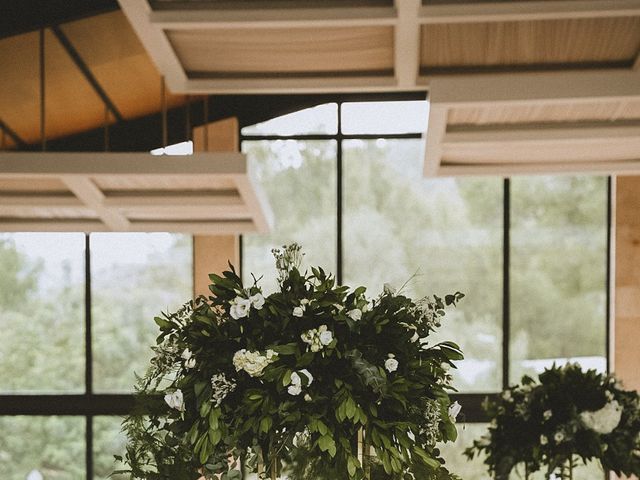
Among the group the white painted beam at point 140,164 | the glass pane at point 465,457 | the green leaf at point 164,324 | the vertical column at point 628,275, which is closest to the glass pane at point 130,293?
the glass pane at point 465,457

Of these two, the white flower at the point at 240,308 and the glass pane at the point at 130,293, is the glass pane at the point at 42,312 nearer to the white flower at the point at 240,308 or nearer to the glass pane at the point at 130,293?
the glass pane at the point at 130,293

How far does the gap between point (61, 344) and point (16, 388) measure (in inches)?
22.5

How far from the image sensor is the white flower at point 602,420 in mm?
3785

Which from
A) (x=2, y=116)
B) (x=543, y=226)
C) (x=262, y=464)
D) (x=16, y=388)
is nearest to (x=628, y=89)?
(x=262, y=464)

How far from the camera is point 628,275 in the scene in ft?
24.5

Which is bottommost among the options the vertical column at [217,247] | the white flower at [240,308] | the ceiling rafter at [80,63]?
the white flower at [240,308]

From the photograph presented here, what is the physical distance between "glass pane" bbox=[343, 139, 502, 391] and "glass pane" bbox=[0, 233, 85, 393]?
2.59 m

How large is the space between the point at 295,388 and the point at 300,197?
5.93m

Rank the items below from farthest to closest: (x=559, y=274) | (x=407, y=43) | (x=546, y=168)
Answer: (x=559, y=274)
(x=546, y=168)
(x=407, y=43)

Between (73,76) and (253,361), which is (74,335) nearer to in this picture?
(73,76)

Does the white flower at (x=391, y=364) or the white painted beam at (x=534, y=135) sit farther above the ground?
the white painted beam at (x=534, y=135)

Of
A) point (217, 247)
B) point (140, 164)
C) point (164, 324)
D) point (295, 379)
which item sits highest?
point (140, 164)

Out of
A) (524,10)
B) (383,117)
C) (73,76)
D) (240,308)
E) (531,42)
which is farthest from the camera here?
(383,117)

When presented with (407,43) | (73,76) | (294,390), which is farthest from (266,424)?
(73,76)
